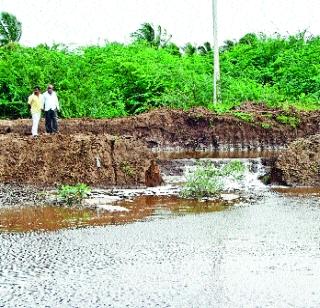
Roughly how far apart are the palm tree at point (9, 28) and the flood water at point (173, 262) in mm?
33109

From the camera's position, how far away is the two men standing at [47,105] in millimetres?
25422

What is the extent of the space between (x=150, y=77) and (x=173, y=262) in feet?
93.6

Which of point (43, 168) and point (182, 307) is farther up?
point (43, 168)

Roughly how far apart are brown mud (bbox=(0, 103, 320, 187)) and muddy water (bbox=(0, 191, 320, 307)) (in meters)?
5.05

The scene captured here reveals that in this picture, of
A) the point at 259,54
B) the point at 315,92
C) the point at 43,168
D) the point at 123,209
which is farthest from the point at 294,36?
the point at 123,209

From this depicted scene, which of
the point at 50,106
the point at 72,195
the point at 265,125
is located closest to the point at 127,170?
the point at 72,195

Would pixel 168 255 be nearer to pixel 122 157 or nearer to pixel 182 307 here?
pixel 182 307

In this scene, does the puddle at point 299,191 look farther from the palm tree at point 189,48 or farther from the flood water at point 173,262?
the palm tree at point 189,48

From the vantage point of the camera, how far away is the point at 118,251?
13.4 m

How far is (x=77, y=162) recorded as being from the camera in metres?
22.2

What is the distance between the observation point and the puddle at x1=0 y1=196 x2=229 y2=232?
52.6 ft

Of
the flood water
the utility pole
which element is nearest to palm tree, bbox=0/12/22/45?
the utility pole

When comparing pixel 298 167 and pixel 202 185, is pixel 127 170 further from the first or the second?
pixel 298 167

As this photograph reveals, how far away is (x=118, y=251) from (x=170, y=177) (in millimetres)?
11586
